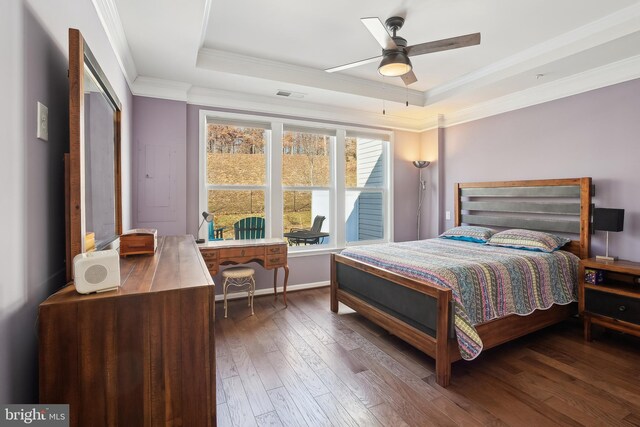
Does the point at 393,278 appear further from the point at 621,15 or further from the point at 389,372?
the point at 621,15

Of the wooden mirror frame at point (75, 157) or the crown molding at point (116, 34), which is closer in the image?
the wooden mirror frame at point (75, 157)

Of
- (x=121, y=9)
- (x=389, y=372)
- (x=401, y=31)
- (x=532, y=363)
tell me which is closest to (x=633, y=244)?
(x=532, y=363)

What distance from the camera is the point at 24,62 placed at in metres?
1.08

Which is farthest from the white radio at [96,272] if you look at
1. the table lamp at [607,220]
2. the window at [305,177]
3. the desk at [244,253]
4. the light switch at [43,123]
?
the table lamp at [607,220]

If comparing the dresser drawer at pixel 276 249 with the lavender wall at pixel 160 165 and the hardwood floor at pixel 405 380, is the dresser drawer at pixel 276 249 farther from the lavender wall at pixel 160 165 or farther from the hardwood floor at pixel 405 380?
the lavender wall at pixel 160 165

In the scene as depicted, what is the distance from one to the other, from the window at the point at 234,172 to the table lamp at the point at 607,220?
3614 millimetres

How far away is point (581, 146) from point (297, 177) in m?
3.31

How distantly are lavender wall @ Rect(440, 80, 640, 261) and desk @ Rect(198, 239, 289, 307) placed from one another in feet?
9.83

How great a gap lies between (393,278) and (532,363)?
1.23 m

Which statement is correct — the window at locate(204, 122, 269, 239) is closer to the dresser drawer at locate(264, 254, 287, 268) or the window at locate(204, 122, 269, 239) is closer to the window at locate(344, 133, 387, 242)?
the dresser drawer at locate(264, 254, 287, 268)

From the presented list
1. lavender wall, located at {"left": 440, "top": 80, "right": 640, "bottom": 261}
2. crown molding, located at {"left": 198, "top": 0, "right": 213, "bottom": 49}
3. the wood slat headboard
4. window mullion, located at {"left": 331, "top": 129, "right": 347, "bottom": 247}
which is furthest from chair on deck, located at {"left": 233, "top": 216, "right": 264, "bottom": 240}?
lavender wall, located at {"left": 440, "top": 80, "right": 640, "bottom": 261}

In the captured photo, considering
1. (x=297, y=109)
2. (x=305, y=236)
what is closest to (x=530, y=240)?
(x=305, y=236)

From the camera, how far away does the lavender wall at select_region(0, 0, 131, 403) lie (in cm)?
98

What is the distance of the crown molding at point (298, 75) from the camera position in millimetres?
3258
